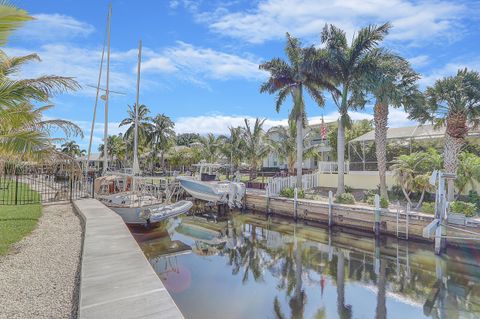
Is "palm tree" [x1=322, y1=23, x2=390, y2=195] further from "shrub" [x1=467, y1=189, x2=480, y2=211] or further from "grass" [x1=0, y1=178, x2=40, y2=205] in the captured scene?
"grass" [x1=0, y1=178, x2=40, y2=205]

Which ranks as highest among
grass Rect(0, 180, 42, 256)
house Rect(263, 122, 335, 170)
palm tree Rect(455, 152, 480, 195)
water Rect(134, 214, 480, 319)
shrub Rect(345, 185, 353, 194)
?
house Rect(263, 122, 335, 170)

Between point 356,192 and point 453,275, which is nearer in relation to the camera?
point 453,275

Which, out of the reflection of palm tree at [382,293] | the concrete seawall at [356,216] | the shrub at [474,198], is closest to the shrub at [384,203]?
the concrete seawall at [356,216]

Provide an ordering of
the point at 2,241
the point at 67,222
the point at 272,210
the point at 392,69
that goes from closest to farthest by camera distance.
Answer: the point at 2,241 < the point at 67,222 < the point at 392,69 < the point at 272,210

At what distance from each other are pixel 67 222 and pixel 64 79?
490 cm

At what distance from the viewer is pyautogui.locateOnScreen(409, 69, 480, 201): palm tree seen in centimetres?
1708

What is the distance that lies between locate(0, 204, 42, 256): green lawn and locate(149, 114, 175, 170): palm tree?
36.8m

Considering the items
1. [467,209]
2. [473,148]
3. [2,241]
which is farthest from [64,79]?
[473,148]

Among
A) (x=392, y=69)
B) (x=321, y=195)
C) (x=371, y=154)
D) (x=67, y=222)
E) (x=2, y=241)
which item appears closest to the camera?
(x=2, y=241)

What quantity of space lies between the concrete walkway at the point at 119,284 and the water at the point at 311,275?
3089mm

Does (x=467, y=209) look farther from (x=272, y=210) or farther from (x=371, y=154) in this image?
(x=371, y=154)

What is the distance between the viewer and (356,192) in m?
24.6

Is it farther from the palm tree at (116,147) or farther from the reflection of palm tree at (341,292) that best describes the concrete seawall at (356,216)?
the palm tree at (116,147)

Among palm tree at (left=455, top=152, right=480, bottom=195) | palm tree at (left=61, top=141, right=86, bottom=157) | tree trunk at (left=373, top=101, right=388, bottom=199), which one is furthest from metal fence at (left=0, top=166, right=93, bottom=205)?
palm tree at (left=61, top=141, right=86, bottom=157)
